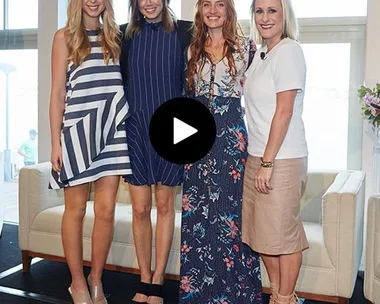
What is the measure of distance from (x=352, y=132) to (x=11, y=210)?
3136 millimetres

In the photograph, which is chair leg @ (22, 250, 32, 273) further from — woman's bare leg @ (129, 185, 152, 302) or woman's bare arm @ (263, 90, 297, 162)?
woman's bare arm @ (263, 90, 297, 162)

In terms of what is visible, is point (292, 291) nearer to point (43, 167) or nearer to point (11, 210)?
point (43, 167)

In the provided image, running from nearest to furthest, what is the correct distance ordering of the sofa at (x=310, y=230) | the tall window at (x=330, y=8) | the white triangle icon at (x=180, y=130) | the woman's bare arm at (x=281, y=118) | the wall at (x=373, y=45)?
the woman's bare arm at (x=281, y=118) < the white triangle icon at (x=180, y=130) < the sofa at (x=310, y=230) < the wall at (x=373, y=45) < the tall window at (x=330, y=8)

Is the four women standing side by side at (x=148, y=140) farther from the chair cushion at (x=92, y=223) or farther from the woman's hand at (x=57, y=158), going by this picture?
the chair cushion at (x=92, y=223)

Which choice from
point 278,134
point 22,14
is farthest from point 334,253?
point 22,14

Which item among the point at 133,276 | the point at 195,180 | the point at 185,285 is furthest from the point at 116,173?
the point at 133,276

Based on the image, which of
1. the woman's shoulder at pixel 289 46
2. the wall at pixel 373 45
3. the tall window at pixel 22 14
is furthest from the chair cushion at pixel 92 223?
the tall window at pixel 22 14

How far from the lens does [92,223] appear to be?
301 centimetres

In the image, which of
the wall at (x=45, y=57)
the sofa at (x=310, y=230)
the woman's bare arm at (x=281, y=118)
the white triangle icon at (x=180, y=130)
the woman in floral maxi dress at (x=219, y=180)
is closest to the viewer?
the woman's bare arm at (x=281, y=118)

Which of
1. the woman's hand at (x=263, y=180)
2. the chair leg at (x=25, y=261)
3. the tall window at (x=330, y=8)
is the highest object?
the tall window at (x=330, y=8)

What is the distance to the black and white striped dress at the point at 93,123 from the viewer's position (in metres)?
2.36

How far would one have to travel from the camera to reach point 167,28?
246 centimetres

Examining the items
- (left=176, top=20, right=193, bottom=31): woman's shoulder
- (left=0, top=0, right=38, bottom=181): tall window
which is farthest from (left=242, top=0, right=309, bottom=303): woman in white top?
(left=0, top=0, right=38, bottom=181): tall window

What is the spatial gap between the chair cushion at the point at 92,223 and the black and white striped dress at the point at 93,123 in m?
0.60
